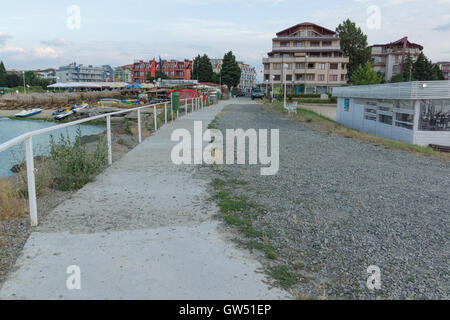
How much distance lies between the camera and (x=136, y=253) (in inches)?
147

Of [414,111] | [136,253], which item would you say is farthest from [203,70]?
[136,253]

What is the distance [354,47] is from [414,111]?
7994 cm

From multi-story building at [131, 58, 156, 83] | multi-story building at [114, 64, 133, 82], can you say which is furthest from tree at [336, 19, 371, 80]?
multi-story building at [114, 64, 133, 82]

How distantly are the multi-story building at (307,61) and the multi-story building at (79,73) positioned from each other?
115 meters

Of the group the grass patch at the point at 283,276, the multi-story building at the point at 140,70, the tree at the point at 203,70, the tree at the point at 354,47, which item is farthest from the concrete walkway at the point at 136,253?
the multi-story building at the point at 140,70

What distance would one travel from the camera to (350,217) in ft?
16.9

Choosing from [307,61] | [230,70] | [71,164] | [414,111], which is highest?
[307,61]

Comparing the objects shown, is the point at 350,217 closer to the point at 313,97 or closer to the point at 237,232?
the point at 237,232

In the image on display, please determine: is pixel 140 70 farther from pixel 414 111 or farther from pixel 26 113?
pixel 414 111

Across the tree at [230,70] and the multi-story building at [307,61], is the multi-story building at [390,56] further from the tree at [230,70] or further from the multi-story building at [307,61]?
the tree at [230,70]

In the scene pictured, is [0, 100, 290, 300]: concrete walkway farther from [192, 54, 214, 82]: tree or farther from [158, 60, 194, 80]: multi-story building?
[158, 60, 194, 80]: multi-story building

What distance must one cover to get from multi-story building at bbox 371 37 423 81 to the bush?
10951cm

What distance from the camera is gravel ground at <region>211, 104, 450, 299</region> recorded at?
337 cm

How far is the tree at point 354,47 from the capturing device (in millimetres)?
90375
